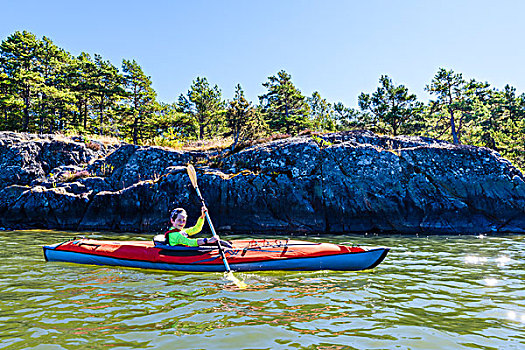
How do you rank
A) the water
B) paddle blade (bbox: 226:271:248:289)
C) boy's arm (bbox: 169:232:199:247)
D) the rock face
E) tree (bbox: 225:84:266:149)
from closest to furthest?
1. the water
2. paddle blade (bbox: 226:271:248:289)
3. boy's arm (bbox: 169:232:199:247)
4. the rock face
5. tree (bbox: 225:84:266:149)

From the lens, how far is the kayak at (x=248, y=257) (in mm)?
7223

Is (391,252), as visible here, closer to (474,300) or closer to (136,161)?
(474,300)

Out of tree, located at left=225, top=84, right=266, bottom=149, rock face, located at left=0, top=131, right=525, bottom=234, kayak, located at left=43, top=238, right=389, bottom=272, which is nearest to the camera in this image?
kayak, located at left=43, top=238, right=389, bottom=272

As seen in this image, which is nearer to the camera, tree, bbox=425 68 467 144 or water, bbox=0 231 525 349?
water, bbox=0 231 525 349

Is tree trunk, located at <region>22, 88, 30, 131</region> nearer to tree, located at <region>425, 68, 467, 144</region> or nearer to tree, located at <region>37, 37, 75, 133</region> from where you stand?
tree, located at <region>37, 37, 75, 133</region>

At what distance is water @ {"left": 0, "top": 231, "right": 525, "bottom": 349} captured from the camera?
12.1 ft

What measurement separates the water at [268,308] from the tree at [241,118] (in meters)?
14.4

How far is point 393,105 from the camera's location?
25.5m

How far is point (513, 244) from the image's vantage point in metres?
11.0

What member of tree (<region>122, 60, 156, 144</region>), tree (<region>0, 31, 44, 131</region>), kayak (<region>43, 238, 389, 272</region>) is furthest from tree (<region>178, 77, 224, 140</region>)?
kayak (<region>43, 238, 389, 272</region>)

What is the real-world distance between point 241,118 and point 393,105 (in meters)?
13.3

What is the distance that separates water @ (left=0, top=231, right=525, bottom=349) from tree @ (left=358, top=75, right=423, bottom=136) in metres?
19.1

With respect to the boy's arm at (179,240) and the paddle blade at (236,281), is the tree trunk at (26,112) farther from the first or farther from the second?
the paddle blade at (236,281)

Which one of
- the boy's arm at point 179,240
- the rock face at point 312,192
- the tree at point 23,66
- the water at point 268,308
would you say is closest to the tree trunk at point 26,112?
the tree at point 23,66
